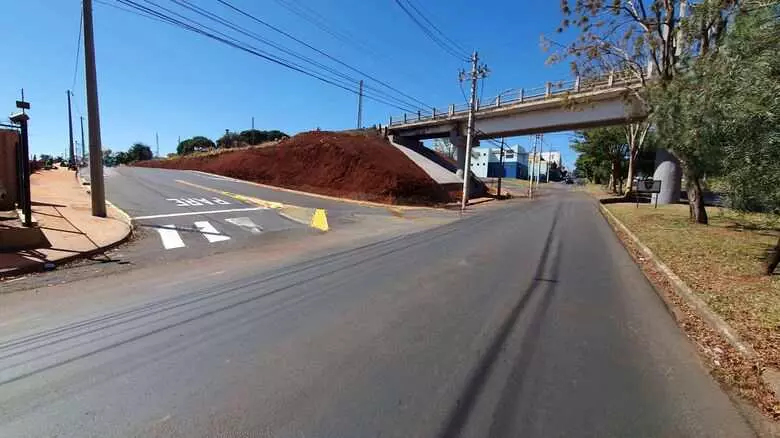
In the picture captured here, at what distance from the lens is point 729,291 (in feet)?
22.5

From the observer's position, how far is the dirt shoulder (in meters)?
4.13

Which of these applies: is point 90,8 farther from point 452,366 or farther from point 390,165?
point 390,165

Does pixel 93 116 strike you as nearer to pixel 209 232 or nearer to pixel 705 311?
pixel 209 232

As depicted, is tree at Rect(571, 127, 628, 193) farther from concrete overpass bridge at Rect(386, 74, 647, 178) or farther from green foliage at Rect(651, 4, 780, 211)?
green foliage at Rect(651, 4, 780, 211)

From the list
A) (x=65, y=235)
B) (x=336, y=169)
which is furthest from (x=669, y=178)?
(x=65, y=235)

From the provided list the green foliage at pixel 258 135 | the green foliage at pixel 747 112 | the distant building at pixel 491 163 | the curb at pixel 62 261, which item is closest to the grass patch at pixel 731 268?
the green foliage at pixel 747 112

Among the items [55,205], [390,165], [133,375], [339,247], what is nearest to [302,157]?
[390,165]

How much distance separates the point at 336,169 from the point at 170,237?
23390mm

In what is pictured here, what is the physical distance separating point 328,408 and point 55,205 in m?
16.1

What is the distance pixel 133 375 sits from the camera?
3.81 metres

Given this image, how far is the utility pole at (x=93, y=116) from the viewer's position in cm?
1284

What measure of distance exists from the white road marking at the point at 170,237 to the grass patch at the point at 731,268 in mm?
11358

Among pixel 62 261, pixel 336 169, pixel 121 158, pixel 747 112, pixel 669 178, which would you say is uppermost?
pixel 121 158

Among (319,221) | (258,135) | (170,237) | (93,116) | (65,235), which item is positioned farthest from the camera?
(258,135)
